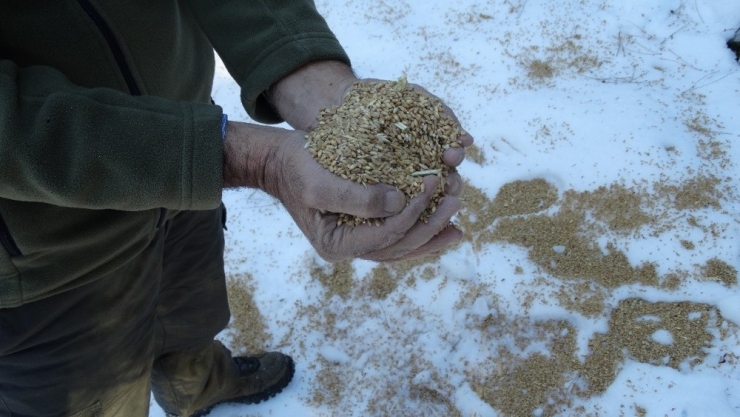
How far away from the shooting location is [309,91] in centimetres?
146

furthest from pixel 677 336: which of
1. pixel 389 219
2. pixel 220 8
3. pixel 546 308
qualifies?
pixel 220 8

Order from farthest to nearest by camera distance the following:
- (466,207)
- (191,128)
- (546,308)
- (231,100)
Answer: (231,100) → (466,207) → (546,308) → (191,128)

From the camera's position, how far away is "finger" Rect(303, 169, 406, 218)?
1211 millimetres

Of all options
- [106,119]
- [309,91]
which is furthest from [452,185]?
[106,119]

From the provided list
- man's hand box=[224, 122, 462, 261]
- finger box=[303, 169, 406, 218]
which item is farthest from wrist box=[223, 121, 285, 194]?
finger box=[303, 169, 406, 218]

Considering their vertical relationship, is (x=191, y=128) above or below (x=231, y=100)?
above

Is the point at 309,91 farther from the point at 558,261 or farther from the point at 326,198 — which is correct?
the point at 558,261

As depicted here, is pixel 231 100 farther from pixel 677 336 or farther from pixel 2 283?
pixel 677 336

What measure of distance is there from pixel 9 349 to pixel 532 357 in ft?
5.93

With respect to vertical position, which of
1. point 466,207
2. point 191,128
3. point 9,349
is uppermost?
point 191,128

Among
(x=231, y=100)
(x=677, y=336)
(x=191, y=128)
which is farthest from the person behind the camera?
(x=231, y=100)

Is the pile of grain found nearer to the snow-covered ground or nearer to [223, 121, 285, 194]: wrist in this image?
[223, 121, 285, 194]: wrist

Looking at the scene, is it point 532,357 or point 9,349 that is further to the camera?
point 532,357

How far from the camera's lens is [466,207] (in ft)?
8.67
